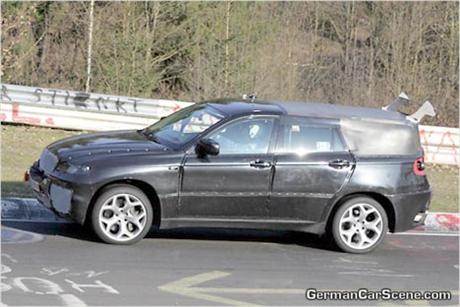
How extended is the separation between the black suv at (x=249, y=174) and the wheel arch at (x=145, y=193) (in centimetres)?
1

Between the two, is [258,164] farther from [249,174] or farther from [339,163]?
[339,163]

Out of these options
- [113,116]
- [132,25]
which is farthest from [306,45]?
[113,116]

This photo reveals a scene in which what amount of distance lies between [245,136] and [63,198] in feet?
6.65

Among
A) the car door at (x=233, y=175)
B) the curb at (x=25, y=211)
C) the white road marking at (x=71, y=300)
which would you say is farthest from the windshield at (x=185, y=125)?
the white road marking at (x=71, y=300)

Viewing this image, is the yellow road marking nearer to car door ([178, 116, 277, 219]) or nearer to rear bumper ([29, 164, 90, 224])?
car door ([178, 116, 277, 219])

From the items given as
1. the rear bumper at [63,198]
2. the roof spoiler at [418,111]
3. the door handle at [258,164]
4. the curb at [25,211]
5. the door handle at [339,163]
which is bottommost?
the curb at [25,211]

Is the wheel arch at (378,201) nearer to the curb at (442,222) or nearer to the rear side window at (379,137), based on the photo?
the rear side window at (379,137)

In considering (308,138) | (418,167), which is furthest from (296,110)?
(418,167)

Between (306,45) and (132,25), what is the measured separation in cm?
755

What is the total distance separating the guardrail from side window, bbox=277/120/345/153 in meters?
9.75

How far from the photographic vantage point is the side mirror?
8883mm

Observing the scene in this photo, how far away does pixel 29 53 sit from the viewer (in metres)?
27.3

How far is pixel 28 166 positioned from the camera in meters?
13.5

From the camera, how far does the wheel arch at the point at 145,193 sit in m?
8.70
